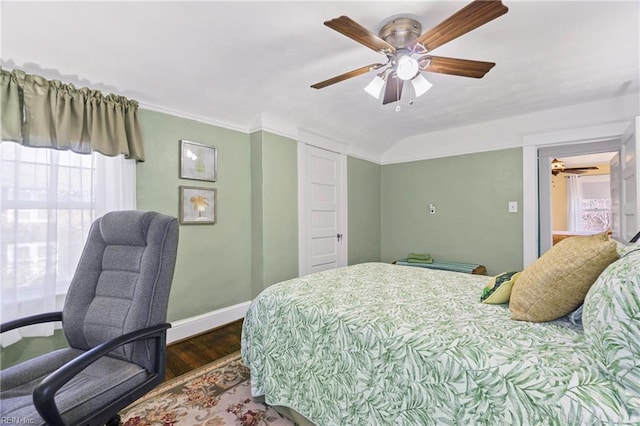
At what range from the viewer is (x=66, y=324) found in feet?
4.78

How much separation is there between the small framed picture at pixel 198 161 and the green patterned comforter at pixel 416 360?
1.67 meters

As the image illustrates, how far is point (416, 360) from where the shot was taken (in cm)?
113

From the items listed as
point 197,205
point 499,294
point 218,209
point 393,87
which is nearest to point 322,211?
point 218,209

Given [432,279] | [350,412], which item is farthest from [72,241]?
[432,279]

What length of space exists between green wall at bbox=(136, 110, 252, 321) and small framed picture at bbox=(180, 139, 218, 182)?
5 cm

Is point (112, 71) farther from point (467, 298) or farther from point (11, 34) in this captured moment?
point (467, 298)

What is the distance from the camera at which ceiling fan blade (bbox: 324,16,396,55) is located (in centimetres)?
142

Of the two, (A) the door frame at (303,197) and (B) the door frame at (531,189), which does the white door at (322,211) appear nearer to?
(A) the door frame at (303,197)

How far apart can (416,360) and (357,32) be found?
1586 mm

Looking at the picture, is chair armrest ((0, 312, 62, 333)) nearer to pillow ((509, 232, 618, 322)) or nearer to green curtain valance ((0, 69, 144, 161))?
green curtain valance ((0, 69, 144, 161))

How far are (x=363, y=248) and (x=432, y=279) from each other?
7.96 ft

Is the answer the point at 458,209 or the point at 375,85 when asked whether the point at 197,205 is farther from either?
the point at 458,209

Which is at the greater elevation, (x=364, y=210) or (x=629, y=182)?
(x=629, y=182)
